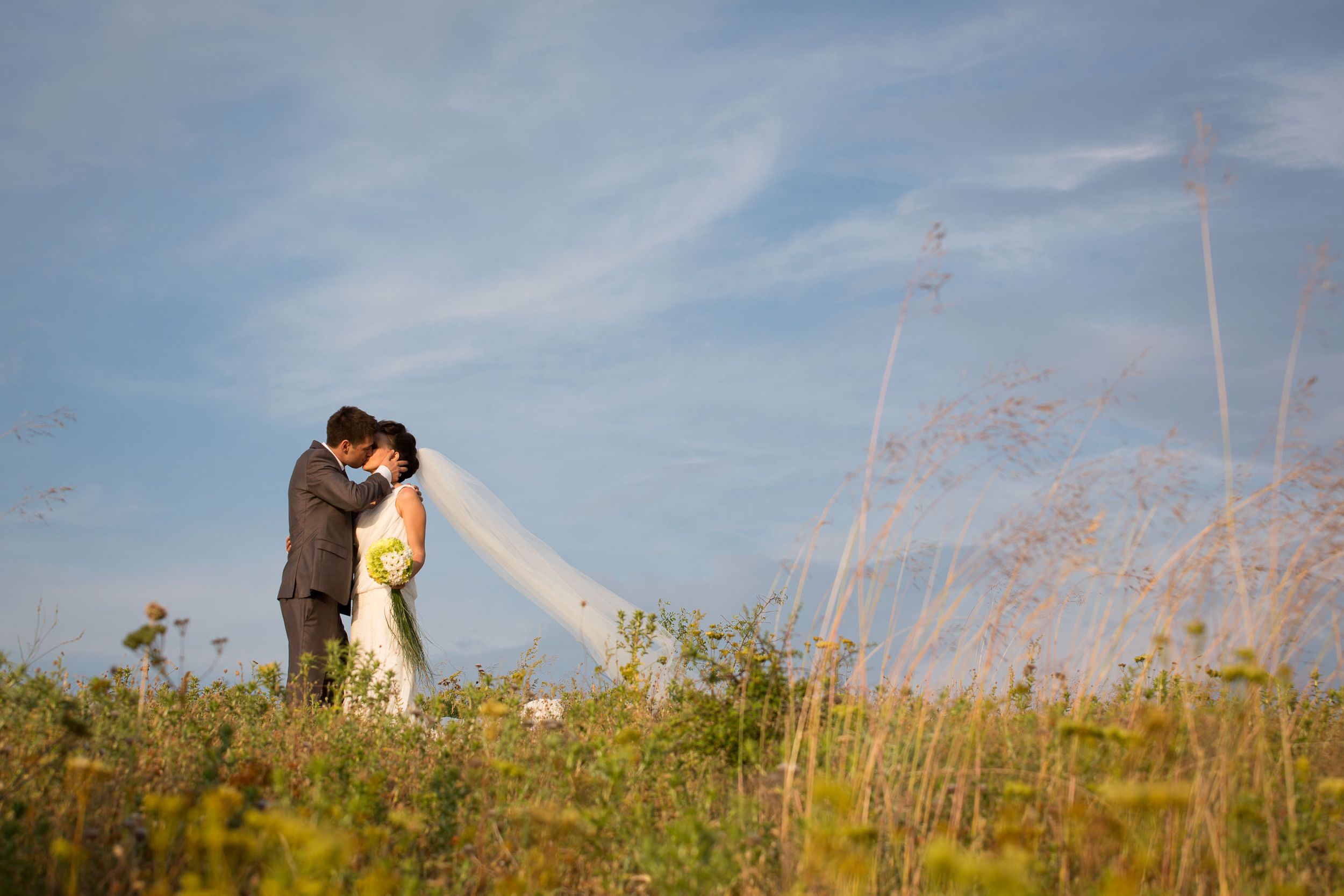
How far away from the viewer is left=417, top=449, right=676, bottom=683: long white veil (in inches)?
345

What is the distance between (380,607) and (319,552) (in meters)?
0.65

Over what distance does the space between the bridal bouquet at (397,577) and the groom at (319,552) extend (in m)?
0.24

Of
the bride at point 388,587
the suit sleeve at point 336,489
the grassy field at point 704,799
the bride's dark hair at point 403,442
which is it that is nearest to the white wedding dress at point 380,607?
the bride at point 388,587

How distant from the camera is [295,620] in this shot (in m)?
7.60

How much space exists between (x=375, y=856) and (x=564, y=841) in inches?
25.2

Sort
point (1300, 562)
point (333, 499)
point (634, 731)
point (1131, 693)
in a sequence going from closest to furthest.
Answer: point (634, 731), point (1300, 562), point (1131, 693), point (333, 499)

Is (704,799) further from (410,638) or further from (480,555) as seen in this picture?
(480,555)

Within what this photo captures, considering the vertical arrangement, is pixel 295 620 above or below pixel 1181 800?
above

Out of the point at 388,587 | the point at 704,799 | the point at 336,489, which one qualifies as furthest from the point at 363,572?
the point at 704,799

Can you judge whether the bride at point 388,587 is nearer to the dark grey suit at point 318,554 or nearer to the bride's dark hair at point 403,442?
the dark grey suit at point 318,554

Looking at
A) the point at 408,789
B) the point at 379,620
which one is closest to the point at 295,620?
the point at 379,620

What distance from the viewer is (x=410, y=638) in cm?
786

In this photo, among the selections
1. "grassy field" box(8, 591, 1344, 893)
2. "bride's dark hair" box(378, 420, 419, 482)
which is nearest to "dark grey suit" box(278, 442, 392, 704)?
"bride's dark hair" box(378, 420, 419, 482)

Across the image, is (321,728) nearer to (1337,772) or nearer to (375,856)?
(375,856)
